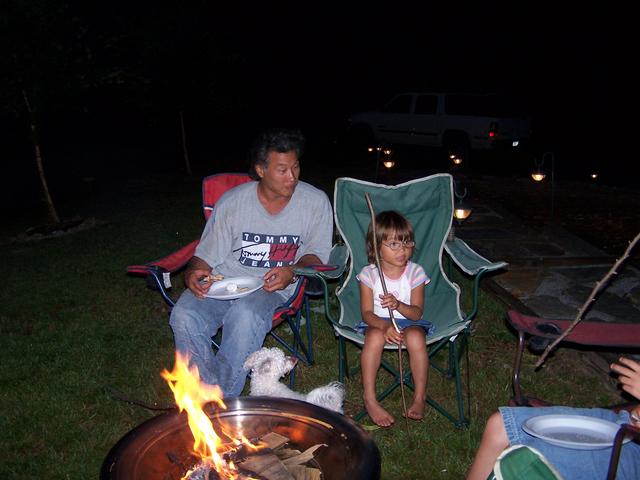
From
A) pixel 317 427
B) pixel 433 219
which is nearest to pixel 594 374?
pixel 433 219

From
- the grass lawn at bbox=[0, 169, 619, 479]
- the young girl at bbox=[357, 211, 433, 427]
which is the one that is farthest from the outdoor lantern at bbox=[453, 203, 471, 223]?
the young girl at bbox=[357, 211, 433, 427]

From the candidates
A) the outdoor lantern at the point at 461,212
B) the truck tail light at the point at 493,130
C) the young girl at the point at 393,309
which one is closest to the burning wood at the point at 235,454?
the young girl at the point at 393,309

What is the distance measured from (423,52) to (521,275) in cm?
2133

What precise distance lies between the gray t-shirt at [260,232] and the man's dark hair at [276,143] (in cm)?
23

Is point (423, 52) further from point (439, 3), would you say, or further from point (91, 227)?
point (91, 227)

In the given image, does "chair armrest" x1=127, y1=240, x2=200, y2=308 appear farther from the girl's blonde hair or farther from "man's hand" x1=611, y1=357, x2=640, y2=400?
"man's hand" x1=611, y1=357, x2=640, y2=400

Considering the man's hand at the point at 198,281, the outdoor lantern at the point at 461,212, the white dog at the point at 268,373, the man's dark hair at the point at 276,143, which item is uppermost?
the man's dark hair at the point at 276,143

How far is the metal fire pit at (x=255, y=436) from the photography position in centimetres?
197

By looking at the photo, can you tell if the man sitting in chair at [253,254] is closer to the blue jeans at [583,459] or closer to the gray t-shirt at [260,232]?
the gray t-shirt at [260,232]

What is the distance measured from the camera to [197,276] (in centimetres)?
338

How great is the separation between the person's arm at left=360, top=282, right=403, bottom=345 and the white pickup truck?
9.18 m

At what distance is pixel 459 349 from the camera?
328cm

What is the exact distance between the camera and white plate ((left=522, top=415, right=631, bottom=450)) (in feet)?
6.24

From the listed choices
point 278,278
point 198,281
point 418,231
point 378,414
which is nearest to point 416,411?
point 378,414
